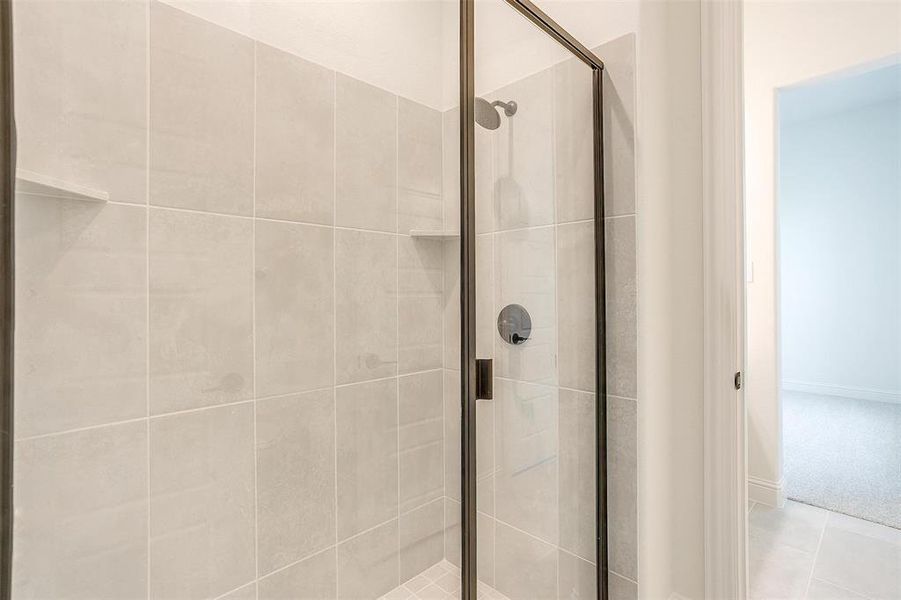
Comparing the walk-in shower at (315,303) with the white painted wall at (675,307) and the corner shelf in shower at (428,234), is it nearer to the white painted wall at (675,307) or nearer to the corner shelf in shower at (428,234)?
the corner shelf in shower at (428,234)

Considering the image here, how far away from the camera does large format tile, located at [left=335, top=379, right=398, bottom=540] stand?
42.6 inches

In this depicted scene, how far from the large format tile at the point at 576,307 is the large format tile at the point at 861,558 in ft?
4.11

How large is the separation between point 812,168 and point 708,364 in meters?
4.07

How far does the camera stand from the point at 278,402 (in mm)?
1000

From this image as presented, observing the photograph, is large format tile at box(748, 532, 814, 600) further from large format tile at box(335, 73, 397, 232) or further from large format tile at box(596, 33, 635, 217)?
large format tile at box(335, 73, 397, 232)

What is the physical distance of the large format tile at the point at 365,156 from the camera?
1055mm

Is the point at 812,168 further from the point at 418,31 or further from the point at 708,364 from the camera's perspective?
the point at 418,31

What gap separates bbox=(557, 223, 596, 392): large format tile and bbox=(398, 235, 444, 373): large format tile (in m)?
0.28

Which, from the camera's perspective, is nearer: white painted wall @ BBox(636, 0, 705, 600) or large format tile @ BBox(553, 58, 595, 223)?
large format tile @ BBox(553, 58, 595, 223)

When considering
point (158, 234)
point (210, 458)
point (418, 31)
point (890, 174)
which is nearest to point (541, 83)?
point (418, 31)

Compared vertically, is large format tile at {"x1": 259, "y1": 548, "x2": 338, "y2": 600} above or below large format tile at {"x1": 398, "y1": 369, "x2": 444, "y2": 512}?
below

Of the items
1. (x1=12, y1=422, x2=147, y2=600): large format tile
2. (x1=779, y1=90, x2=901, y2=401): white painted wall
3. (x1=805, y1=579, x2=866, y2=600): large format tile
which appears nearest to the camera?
(x1=12, y1=422, x2=147, y2=600): large format tile

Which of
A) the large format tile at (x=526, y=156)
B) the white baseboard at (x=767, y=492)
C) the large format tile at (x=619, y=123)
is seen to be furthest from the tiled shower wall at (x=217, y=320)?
the white baseboard at (x=767, y=492)

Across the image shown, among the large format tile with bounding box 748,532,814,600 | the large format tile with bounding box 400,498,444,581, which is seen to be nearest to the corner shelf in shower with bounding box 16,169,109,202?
the large format tile with bounding box 400,498,444,581
